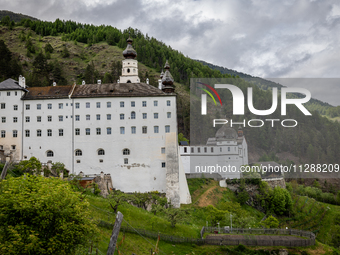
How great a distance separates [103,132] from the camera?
48.5 metres

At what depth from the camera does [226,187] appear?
2394 inches

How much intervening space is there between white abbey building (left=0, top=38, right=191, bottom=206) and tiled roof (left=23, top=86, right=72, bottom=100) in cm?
15

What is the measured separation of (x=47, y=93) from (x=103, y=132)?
35.0 feet

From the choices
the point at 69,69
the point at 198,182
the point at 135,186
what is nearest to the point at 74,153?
the point at 135,186

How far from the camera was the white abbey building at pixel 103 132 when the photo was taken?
4728cm

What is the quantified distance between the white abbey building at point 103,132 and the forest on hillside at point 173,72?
31184mm

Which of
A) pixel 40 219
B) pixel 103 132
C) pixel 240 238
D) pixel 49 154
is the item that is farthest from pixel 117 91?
pixel 40 219

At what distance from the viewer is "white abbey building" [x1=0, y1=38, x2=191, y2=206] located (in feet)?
155

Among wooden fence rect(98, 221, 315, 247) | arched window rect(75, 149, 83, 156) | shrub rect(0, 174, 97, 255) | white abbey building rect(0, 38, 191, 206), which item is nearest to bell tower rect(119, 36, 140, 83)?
white abbey building rect(0, 38, 191, 206)

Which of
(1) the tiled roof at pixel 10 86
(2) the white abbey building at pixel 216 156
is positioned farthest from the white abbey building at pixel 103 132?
(2) the white abbey building at pixel 216 156

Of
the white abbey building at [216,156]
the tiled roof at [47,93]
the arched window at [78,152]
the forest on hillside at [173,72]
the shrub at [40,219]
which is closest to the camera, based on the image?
the shrub at [40,219]

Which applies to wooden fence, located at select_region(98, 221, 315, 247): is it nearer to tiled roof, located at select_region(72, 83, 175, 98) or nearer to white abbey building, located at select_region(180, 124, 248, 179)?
tiled roof, located at select_region(72, 83, 175, 98)

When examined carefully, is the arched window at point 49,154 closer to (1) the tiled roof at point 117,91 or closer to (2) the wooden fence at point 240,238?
(1) the tiled roof at point 117,91

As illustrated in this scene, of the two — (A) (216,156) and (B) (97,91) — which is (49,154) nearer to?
(B) (97,91)
